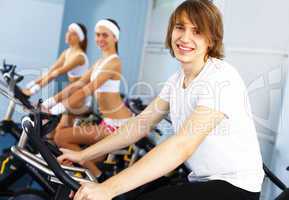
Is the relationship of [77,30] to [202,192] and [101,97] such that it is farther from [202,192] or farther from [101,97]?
[202,192]

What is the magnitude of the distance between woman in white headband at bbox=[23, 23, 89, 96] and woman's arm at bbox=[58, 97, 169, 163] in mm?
1773

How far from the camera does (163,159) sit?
44.4 inches

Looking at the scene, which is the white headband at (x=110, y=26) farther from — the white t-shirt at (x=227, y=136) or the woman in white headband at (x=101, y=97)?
the white t-shirt at (x=227, y=136)

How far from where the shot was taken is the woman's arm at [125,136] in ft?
5.14

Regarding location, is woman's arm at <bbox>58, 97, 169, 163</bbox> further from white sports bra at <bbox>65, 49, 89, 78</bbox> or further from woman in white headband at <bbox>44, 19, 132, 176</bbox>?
white sports bra at <bbox>65, 49, 89, 78</bbox>

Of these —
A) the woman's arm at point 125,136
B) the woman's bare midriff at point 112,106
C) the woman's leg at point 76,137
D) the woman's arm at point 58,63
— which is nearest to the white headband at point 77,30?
the woman's arm at point 58,63

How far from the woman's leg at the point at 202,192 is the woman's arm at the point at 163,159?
147mm

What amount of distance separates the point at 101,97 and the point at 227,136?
5.55 feet

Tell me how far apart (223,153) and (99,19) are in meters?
2.33

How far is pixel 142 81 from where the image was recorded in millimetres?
3656

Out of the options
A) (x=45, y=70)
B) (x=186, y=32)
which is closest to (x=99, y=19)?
(x=45, y=70)

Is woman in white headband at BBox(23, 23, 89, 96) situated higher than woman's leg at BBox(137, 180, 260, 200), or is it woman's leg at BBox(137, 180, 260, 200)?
woman in white headband at BBox(23, 23, 89, 96)

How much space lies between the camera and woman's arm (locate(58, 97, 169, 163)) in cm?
157

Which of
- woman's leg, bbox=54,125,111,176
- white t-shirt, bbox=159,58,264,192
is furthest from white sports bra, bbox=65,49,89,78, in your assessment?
white t-shirt, bbox=159,58,264,192
